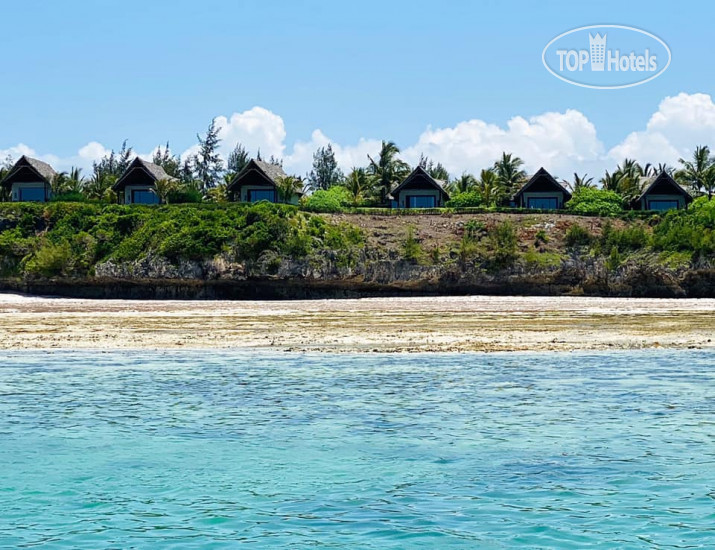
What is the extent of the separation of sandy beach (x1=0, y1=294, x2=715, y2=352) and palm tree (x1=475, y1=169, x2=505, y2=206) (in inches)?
1145

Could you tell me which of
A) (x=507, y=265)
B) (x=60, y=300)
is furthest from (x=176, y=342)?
(x=507, y=265)

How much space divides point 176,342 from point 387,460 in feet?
58.1

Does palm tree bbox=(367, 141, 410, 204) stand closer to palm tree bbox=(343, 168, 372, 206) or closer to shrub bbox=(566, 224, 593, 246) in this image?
palm tree bbox=(343, 168, 372, 206)

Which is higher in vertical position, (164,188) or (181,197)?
(164,188)

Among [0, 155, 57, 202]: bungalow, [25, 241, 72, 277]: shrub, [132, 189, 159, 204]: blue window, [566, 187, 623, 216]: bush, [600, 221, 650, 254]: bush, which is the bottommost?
[25, 241, 72, 277]: shrub

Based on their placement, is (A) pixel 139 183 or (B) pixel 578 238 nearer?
(B) pixel 578 238

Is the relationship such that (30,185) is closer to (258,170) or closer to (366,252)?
(258,170)

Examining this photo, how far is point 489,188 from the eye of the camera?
3177 inches

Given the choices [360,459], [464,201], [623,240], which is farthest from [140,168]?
[360,459]

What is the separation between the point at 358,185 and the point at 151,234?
27.4m

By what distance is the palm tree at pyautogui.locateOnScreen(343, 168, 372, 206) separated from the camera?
8381 cm

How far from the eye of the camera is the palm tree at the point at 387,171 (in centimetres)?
8825

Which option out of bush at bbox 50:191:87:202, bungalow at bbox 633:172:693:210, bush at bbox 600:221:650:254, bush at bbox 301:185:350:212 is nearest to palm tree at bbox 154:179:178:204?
bush at bbox 50:191:87:202

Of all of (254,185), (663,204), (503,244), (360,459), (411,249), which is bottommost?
(360,459)
